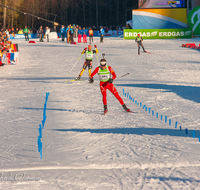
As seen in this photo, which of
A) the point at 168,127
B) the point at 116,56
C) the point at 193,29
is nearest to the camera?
the point at 168,127

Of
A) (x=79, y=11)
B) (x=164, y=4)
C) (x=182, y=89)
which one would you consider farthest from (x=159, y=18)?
(x=79, y=11)

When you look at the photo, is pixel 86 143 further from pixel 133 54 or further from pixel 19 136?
pixel 133 54

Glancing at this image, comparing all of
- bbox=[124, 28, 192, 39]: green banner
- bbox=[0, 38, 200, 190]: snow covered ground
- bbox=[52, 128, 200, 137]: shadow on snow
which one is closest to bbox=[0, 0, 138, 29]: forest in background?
bbox=[124, 28, 192, 39]: green banner

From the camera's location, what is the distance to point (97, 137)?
7137mm

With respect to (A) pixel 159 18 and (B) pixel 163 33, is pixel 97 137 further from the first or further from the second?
(A) pixel 159 18

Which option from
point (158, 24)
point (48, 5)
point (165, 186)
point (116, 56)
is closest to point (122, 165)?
point (165, 186)

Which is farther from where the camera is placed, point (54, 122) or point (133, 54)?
point (133, 54)

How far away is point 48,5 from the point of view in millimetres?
93875

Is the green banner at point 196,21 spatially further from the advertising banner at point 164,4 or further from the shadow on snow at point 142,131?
the shadow on snow at point 142,131

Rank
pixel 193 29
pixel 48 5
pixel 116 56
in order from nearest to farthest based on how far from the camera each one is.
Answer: pixel 116 56 < pixel 193 29 < pixel 48 5

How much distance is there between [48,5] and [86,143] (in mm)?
91926

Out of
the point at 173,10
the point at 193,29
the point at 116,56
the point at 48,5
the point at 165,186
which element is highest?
the point at 48,5

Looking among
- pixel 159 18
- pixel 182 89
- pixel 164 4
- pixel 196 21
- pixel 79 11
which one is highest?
pixel 79 11

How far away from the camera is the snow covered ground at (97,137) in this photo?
5.03 metres
